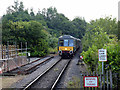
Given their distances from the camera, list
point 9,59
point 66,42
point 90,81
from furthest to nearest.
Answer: point 66,42 → point 9,59 → point 90,81

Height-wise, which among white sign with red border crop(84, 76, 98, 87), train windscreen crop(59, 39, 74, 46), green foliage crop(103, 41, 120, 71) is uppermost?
train windscreen crop(59, 39, 74, 46)

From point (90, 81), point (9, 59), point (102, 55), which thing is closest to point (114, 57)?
point (102, 55)

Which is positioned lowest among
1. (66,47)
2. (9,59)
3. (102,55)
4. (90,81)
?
(90,81)

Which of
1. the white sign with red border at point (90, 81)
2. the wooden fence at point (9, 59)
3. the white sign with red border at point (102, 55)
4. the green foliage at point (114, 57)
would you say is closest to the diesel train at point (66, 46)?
the wooden fence at point (9, 59)

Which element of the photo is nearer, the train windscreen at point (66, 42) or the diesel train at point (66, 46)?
the diesel train at point (66, 46)

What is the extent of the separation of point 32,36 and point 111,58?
20194 millimetres

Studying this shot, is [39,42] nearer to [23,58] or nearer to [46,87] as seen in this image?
[23,58]

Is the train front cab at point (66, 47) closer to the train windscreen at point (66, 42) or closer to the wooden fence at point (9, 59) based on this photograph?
the train windscreen at point (66, 42)

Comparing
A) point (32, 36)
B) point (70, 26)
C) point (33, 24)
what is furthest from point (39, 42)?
point (70, 26)

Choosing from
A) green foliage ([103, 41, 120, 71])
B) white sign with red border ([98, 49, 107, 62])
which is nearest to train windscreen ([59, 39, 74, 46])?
green foliage ([103, 41, 120, 71])

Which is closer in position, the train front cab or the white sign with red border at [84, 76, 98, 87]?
the white sign with red border at [84, 76, 98, 87]

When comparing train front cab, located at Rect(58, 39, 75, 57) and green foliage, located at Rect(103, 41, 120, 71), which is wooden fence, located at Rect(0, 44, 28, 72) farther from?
green foliage, located at Rect(103, 41, 120, 71)

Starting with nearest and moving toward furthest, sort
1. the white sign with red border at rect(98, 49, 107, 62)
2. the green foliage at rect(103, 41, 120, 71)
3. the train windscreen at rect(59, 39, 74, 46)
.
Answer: the white sign with red border at rect(98, 49, 107, 62) → the green foliage at rect(103, 41, 120, 71) → the train windscreen at rect(59, 39, 74, 46)

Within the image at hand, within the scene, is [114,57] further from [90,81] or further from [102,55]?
[90,81]
